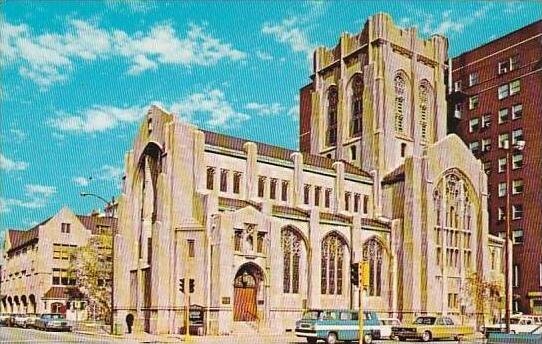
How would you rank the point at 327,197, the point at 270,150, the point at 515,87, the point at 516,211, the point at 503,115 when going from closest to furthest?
1. the point at 270,150
2. the point at 327,197
3. the point at 516,211
4. the point at 515,87
5. the point at 503,115

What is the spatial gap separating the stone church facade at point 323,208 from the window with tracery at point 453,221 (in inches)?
4.5

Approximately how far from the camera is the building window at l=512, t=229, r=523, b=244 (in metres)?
73.1

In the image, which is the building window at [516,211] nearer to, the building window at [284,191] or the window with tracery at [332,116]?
the window with tracery at [332,116]

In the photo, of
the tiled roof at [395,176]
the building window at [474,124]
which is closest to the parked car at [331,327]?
the tiled roof at [395,176]

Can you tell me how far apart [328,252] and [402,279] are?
7.49m

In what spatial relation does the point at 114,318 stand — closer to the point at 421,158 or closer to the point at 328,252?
the point at 328,252

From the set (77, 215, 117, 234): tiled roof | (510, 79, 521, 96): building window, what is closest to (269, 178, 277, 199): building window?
(510, 79, 521, 96): building window

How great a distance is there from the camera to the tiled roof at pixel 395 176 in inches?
2601

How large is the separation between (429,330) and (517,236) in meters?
33.0

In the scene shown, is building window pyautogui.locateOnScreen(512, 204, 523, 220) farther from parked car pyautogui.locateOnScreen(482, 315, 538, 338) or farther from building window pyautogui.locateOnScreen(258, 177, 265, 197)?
parked car pyautogui.locateOnScreen(482, 315, 538, 338)

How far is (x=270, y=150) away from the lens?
6344cm

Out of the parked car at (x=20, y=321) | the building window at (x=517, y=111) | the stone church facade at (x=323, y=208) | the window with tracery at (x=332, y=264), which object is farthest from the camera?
the building window at (x=517, y=111)

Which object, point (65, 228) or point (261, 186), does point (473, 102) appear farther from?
point (65, 228)

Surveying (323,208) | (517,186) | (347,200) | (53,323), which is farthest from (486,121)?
(53,323)
